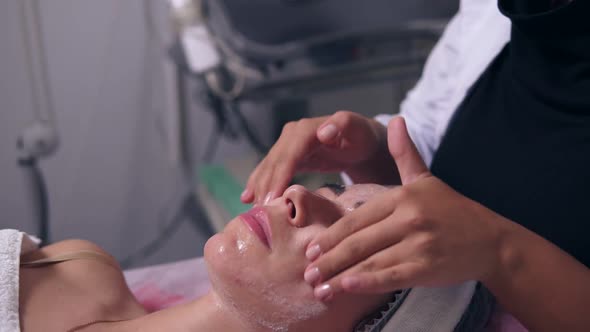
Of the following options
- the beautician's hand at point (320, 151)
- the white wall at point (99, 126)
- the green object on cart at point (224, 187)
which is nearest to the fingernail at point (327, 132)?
the beautician's hand at point (320, 151)

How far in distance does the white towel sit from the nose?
0.33 meters

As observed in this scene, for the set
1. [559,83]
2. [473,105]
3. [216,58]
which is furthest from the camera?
[216,58]

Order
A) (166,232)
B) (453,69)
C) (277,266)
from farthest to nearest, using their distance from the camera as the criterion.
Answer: (166,232)
(453,69)
(277,266)

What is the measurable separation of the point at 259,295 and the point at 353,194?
0.53 feet

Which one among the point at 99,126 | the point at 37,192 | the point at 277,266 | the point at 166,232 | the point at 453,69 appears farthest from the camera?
the point at 166,232

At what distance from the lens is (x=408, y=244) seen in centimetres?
48

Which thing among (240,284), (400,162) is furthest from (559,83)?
(240,284)

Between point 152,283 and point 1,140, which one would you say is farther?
point 1,140

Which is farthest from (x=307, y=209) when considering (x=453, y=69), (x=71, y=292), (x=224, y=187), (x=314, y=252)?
(x=224, y=187)

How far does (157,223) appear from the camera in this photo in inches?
78.4

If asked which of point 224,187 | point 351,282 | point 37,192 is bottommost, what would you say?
point 224,187

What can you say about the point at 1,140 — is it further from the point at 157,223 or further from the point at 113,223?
the point at 157,223

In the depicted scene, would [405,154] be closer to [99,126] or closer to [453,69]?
[453,69]

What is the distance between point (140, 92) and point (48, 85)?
273mm
